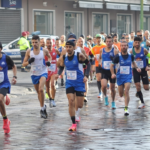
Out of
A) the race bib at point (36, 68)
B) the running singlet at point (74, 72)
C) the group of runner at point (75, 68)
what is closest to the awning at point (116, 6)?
the group of runner at point (75, 68)

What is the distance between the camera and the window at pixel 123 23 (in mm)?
39312

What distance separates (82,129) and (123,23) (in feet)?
103

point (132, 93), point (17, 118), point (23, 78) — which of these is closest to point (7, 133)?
point (17, 118)

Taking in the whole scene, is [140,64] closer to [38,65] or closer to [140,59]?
[140,59]

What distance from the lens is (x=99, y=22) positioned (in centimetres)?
3762

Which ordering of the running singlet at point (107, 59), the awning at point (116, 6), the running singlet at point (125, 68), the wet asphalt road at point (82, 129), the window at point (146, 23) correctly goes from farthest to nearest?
the window at point (146, 23) → the awning at point (116, 6) → the running singlet at point (107, 59) → the running singlet at point (125, 68) → the wet asphalt road at point (82, 129)

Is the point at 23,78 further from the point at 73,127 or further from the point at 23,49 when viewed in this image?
the point at 73,127

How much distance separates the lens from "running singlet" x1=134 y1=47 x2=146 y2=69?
12203mm

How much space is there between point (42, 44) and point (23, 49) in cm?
1141

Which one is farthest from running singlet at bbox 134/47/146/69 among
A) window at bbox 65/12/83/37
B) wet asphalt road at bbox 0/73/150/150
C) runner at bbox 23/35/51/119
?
window at bbox 65/12/83/37

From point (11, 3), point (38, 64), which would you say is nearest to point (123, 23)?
point (11, 3)

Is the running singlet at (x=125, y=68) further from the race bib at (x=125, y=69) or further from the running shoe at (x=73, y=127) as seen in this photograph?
the running shoe at (x=73, y=127)

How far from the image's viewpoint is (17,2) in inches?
1238

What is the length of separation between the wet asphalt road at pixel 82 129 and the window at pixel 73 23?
2213cm
